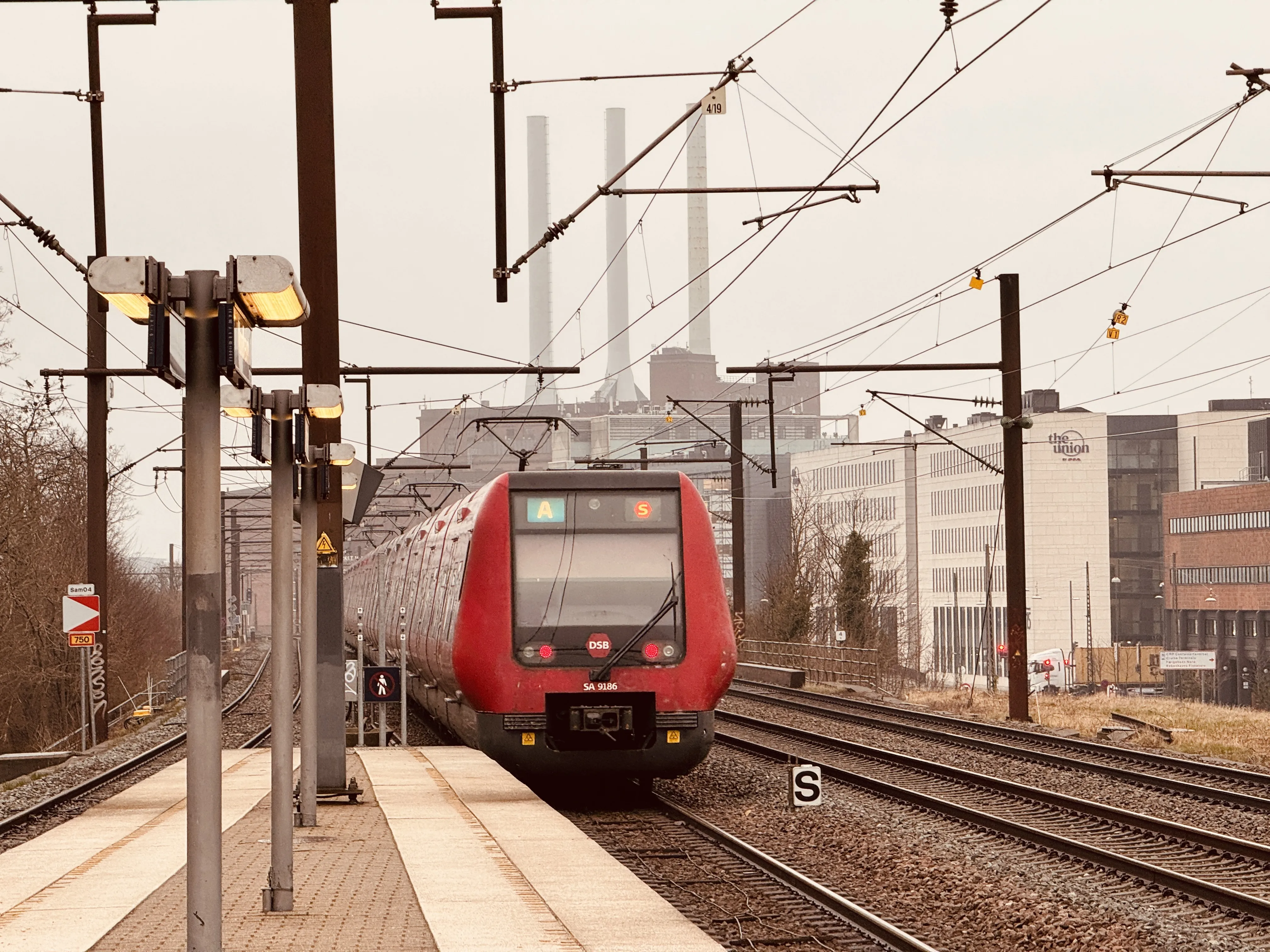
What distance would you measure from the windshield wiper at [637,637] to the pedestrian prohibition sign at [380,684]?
4.46 m

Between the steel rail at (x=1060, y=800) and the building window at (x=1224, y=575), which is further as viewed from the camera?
the building window at (x=1224, y=575)

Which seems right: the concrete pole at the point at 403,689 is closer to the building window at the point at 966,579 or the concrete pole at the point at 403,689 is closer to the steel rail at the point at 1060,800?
the steel rail at the point at 1060,800

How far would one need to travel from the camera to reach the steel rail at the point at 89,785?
15.5m

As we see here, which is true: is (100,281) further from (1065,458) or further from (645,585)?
(1065,458)

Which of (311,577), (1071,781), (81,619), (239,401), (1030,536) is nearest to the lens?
(239,401)

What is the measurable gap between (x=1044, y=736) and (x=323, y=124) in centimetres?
1387

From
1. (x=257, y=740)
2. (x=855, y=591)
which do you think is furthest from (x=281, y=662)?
(x=855, y=591)

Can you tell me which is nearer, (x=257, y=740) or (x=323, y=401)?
(x=323, y=401)

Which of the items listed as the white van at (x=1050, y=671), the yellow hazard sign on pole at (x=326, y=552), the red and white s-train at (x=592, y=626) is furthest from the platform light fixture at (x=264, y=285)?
the white van at (x=1050, y=671)

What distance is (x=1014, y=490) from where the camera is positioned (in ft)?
94.1

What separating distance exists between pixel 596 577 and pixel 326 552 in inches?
108

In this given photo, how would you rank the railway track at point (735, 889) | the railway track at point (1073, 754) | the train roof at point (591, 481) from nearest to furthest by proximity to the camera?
the railway track at point (735, 889) → the train roof at point (591, 481) → the railway track at point (1073, 754)

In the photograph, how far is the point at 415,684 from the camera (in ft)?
79.7

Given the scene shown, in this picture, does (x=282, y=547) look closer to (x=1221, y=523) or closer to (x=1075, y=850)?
(x=1075, y=850)
